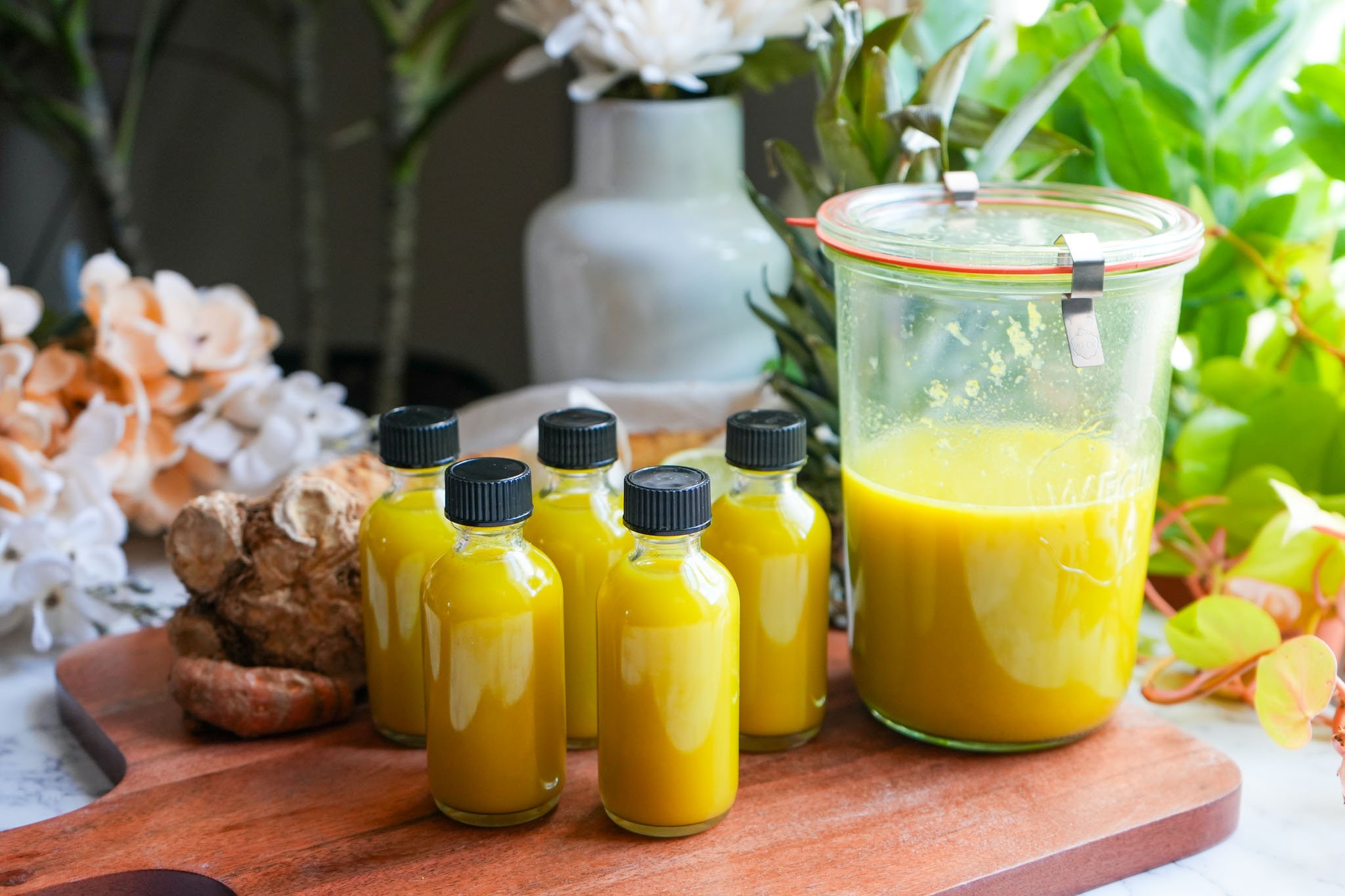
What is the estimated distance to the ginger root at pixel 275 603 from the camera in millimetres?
851

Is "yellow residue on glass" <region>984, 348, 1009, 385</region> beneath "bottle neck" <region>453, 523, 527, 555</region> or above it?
above

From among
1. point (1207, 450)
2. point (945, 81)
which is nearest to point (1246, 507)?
point (1207, 450)

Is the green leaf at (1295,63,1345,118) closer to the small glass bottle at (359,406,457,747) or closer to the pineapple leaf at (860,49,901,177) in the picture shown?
the pineapple leaf at (860,49,901,177)

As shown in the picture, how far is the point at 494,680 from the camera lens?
27.9 inches

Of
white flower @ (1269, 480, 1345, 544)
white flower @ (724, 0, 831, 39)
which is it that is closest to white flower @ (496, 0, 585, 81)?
white flower @ (724, 0, 831, 39)

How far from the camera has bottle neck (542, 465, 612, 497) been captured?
2.58 ft

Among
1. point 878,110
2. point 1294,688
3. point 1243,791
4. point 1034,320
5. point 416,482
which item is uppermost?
point 878,110

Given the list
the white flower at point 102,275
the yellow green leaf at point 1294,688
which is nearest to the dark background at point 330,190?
the white flower at point 102,275

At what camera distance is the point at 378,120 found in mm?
1558

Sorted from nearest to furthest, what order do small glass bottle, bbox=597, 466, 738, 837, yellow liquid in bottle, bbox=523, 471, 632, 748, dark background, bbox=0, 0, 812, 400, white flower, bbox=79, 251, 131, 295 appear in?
small glass bottle, bbox=597, 466, 738, 837 → yellow liquid in bottle, bbox=523, 471, 632, 748 → white flower, bbox=79, 251, 131, 295 → dark background, bbox=0, 0, 812, 400

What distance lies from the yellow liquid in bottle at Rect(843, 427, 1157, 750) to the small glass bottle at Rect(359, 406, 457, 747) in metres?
0.27

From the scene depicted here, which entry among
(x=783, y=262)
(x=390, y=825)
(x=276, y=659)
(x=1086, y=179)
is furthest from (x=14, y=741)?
(x=1086, y=179)

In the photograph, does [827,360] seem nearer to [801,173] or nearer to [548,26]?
[801,173]

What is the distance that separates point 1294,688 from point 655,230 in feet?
2.29
